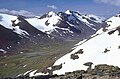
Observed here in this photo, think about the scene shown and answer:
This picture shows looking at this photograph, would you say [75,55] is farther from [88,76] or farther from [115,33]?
[88,76]

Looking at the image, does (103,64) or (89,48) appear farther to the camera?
(89,48)

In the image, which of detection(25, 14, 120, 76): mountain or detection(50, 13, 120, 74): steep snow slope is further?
detection(50, 13, 120, 74): steep snow slope

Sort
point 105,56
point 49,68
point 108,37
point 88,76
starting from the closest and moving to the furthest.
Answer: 1. point 88,76
2. point 105,56
3. point 49,68
4. point 108,37

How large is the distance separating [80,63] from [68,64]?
5.80 meters

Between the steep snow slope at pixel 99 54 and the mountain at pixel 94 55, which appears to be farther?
the steep snow slope at pixel 99 54

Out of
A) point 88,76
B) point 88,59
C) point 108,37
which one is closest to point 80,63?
point 88,59

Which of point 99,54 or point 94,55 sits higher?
point 99,54

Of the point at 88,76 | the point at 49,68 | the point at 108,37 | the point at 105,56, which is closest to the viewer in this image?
the point at 88,76

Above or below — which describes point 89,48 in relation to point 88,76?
above

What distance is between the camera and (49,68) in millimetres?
139875

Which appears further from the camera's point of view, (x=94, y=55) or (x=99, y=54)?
(x=99, y=54)

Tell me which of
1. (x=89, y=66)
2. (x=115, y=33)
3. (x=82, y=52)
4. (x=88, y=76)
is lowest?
(x=88, y=76)

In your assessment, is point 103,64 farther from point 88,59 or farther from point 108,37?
point 108,37

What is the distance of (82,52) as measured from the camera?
144 m
